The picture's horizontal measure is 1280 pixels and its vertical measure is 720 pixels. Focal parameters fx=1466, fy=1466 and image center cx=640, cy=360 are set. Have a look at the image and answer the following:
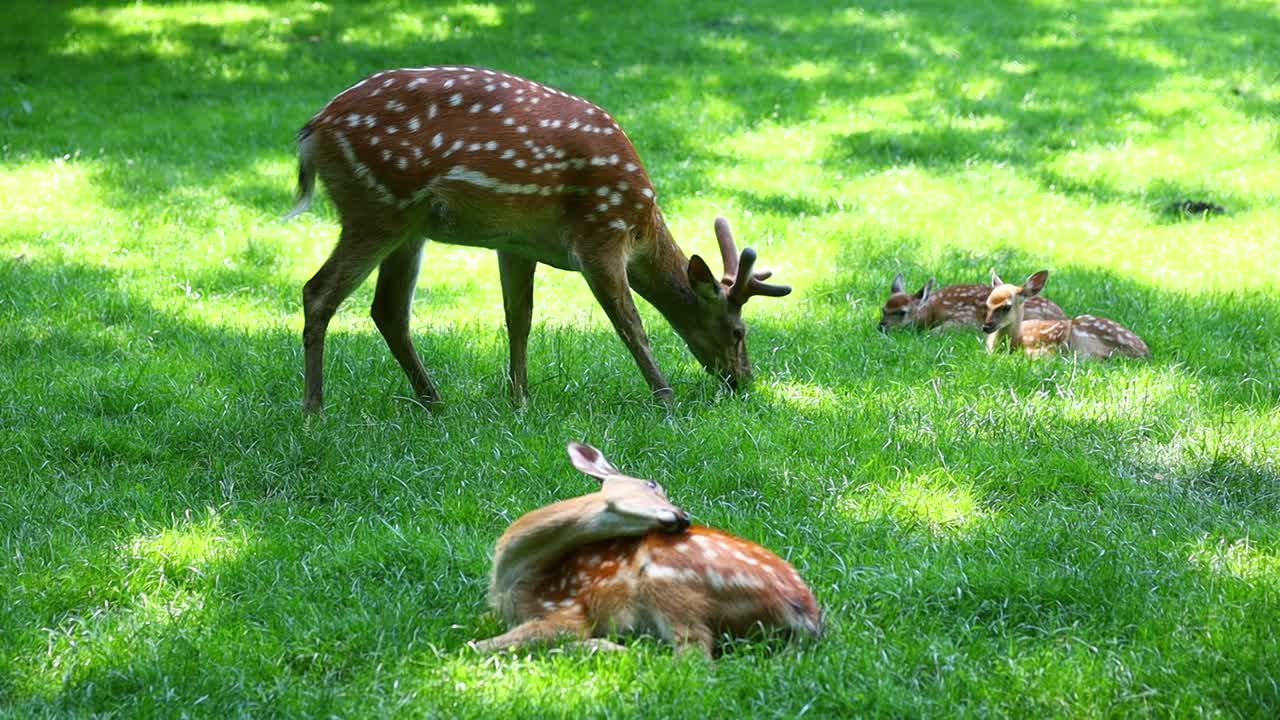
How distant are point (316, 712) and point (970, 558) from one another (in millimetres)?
2161

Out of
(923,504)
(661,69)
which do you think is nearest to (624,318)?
(923,504)

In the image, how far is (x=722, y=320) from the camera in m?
6.97

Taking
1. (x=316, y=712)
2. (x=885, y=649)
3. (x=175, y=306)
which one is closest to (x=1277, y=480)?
(x=885, y=649)

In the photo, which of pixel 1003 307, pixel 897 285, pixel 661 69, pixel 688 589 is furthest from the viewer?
pixel 661 69

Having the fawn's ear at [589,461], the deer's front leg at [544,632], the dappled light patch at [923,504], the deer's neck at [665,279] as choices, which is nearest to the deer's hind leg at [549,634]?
the deer's front leg at [544,632]

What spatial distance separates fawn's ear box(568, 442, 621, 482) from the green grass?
528 mm

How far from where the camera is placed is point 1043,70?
13.4m

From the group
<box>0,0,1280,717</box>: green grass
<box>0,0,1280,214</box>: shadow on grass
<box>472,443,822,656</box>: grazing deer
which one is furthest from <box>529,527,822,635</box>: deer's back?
<box>0,0,1280,214</box>: shadow on grass

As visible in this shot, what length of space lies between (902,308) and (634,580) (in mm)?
4199

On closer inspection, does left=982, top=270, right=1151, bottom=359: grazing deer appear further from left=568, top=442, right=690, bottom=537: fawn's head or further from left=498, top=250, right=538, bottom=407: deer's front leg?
left=568, top=442, right=690, bottom=537: fawn's head

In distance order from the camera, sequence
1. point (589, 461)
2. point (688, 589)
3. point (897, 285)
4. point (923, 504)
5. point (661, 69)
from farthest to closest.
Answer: point (661, 69), point (897, 285), point (923, 504), point (589, 461), point (688, 589)

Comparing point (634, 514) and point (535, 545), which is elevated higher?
point (634, 514)

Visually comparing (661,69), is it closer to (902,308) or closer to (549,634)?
(902,308)

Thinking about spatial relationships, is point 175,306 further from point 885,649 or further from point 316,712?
point 885,649
